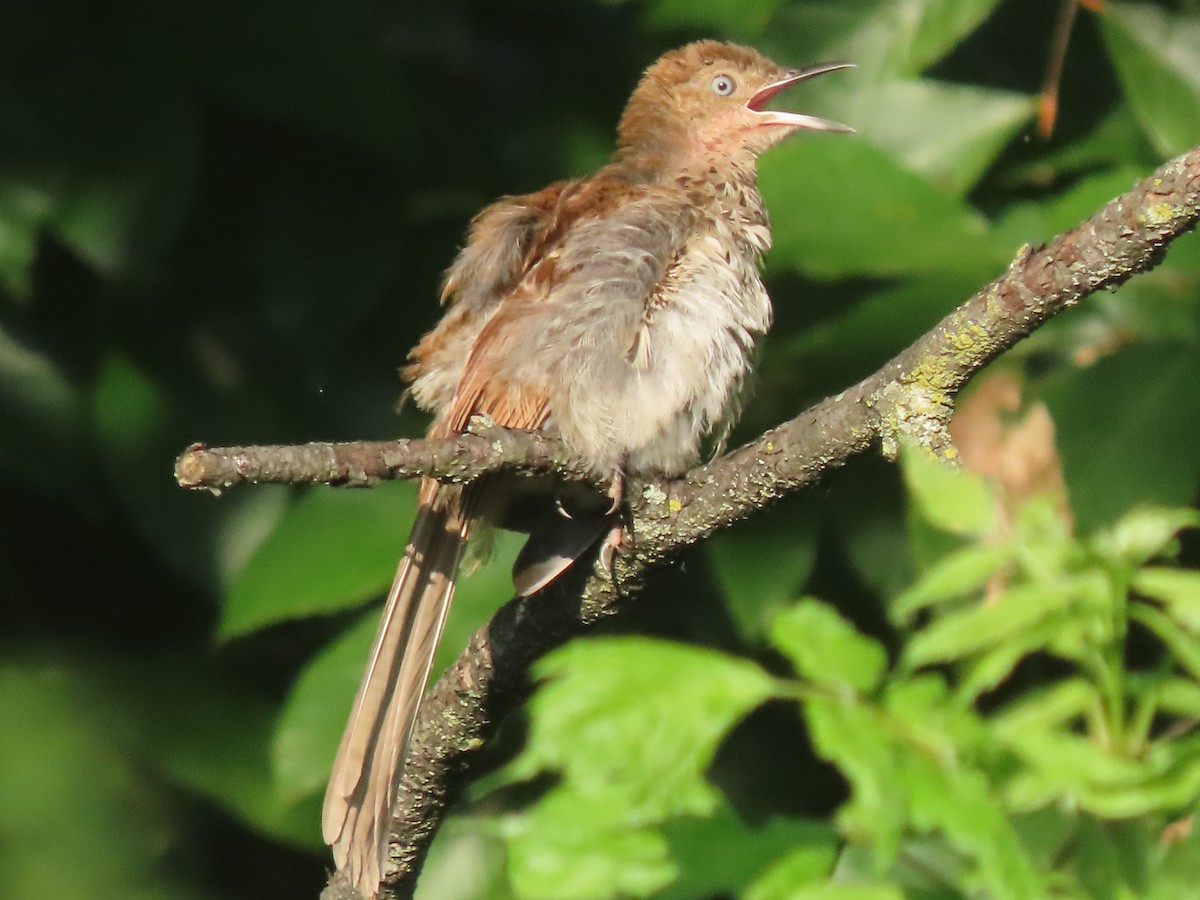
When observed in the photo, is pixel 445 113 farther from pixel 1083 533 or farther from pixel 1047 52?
pixel 1083 533

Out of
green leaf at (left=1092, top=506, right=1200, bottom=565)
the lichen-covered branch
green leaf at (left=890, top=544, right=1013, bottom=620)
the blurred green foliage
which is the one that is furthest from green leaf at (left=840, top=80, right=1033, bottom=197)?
green leaf at (left=890, top=544, right=1013, bottom=620)

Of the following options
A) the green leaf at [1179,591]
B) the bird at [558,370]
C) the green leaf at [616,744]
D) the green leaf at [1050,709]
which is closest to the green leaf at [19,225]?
the bird at [558,370]

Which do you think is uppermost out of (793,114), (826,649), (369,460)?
(793,114)

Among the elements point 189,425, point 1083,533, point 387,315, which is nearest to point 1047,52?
point 1083,533

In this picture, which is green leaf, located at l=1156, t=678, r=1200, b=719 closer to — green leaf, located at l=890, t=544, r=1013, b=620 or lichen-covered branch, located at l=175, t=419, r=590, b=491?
green leaf, located at l=890, t=544, r=1013, b=620

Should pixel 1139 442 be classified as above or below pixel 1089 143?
below

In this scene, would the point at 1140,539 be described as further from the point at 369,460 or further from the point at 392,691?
the point at 392,691

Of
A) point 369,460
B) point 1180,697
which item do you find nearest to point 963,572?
point 1180,697

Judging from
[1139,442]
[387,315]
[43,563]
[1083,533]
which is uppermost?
[387,315]
